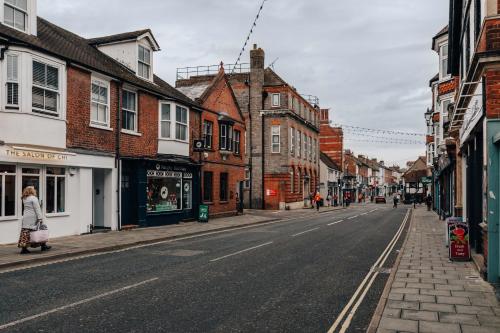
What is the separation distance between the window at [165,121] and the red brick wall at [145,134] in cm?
44

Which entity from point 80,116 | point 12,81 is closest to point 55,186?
point 80,116

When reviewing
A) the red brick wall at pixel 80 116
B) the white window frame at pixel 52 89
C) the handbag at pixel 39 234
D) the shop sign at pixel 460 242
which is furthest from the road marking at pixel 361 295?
the white window frame at pixel 52 89

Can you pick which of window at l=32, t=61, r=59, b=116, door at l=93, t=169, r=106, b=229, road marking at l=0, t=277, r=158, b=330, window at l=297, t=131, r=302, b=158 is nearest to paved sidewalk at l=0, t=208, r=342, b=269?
door at l=93, t=169, r=106, b=229

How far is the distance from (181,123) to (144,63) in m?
3.61

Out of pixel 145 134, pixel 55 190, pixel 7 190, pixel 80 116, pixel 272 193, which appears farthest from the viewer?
pixel 272 193

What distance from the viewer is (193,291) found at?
8016 mm

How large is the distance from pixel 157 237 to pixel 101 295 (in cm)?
890

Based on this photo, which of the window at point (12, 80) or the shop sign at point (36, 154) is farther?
the window at point (12, 80)

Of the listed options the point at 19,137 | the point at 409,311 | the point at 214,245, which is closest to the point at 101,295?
the point at 409,311

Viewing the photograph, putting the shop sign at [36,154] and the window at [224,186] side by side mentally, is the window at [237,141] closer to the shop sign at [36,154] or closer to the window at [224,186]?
the window at [224,186]

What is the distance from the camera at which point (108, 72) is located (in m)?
18.3

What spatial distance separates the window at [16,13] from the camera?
49.0 feet

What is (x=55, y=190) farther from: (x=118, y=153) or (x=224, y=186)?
(x=224, y=186)

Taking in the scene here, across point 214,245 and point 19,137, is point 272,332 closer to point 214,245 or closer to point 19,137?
point 214,245
